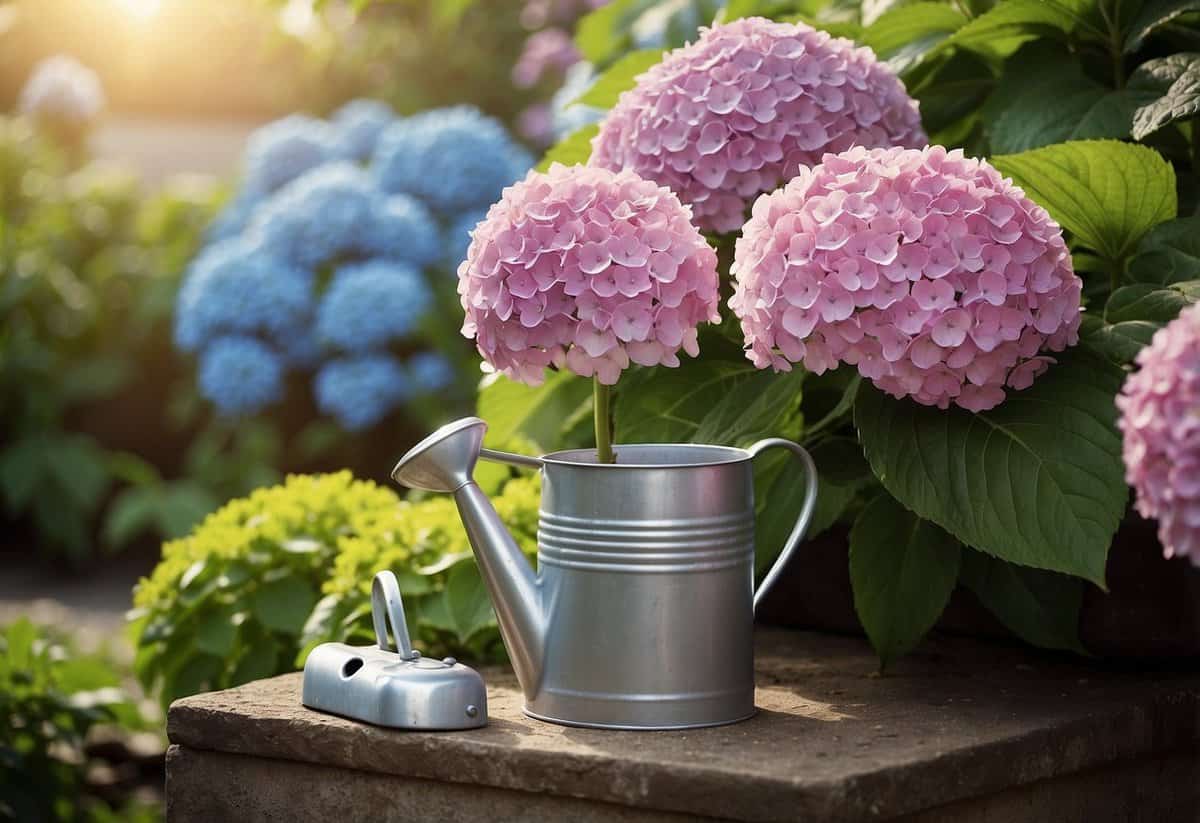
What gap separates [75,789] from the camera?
8.34ft

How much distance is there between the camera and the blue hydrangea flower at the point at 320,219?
13.8 ft

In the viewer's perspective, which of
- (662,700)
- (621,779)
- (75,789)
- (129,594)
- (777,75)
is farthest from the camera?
(129,594)

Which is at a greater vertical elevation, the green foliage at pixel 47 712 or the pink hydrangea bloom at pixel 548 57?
the pink hydrangea bloom at pixel 548 57

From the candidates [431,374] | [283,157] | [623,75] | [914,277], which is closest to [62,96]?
[283,157]

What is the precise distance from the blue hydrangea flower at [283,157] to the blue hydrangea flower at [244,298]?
0.51 metres

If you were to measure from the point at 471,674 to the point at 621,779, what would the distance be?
0.74 ft

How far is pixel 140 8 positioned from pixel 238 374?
213 inches

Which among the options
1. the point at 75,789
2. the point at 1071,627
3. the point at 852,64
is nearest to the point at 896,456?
the point at 1071,627

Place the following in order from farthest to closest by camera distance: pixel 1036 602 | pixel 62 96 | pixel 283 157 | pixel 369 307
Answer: pixel 62 96 < pixel 283 157 < pixel 369 307 < pixel 1036 602

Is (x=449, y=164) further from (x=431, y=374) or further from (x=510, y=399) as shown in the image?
(x=510, y=399)

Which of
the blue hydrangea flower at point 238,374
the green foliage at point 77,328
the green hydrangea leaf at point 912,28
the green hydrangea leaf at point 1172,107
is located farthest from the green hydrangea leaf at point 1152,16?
the green foliage at point 77,328

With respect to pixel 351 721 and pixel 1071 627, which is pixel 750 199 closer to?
pixel 1071 627

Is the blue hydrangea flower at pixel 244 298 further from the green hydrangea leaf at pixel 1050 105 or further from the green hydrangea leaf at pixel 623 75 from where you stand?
the green hydrangea leaf at pixel 1050 105

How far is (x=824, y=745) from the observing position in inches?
57.3
